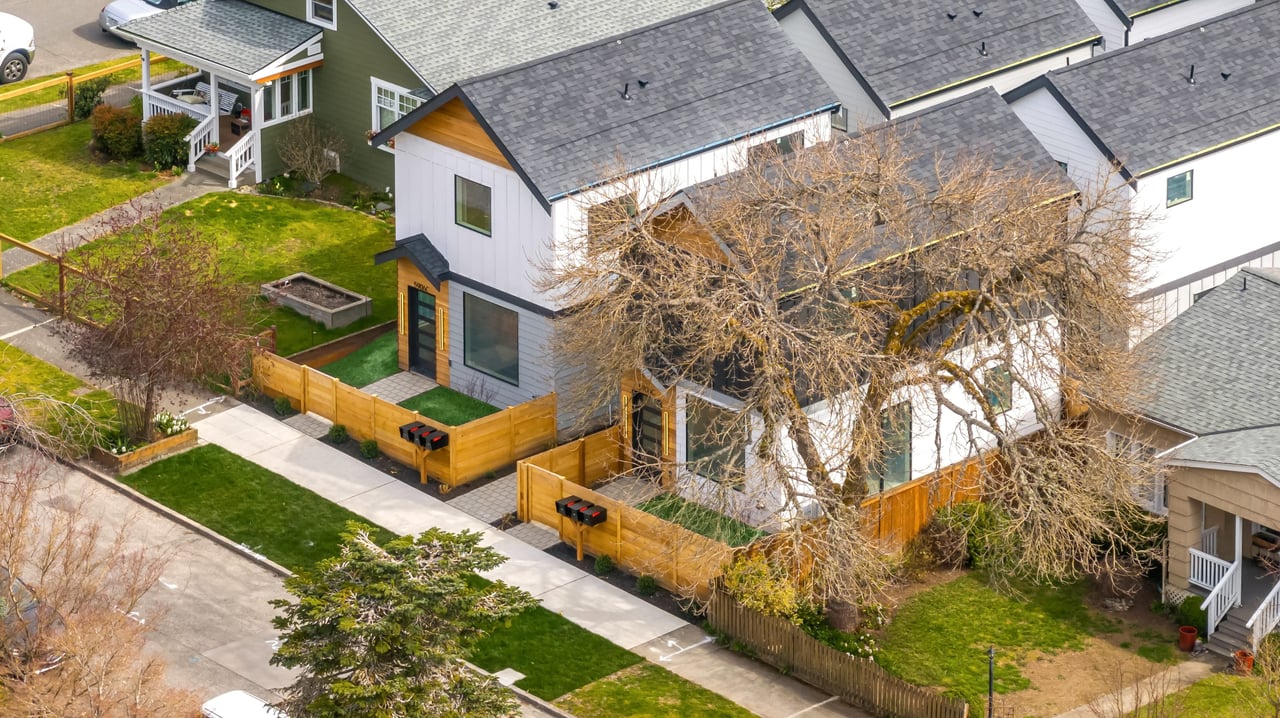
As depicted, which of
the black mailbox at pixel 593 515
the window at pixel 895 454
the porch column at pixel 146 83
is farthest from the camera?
the porch column at pixel 146 83

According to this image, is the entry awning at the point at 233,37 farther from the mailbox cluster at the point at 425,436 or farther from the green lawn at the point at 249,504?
the mailbox cluster at the point at 425,436

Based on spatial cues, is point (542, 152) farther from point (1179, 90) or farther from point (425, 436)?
point (1179, 90)

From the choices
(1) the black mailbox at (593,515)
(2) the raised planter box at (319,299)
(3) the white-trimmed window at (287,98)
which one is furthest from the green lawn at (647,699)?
(3) the white-trimmed window at (287,98)

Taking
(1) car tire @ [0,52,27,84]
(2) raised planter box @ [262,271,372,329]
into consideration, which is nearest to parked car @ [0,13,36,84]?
(1) car tire @ [0,52,27,84]

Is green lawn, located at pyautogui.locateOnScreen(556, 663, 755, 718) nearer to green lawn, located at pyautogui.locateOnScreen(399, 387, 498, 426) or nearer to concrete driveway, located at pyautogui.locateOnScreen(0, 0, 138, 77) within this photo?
green lawn, located at pyautogui.locateOnScreen(399, 387, 498, 426)

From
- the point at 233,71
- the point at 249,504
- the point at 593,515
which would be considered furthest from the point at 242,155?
the point at 593,515
